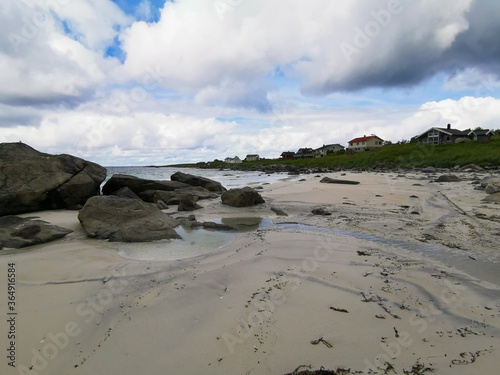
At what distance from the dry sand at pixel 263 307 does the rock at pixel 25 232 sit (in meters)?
0.46

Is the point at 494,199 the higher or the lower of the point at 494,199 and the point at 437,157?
the lower

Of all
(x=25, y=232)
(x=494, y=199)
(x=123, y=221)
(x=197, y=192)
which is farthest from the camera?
(x=197, y=192)

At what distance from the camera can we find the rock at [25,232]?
7824mm

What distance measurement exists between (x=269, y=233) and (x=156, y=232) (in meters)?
3.43

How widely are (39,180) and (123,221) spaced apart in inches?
238

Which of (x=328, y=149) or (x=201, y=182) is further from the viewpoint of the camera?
(x=328, y=149)

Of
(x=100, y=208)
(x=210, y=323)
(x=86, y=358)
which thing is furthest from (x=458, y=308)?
(x=100, y=208)

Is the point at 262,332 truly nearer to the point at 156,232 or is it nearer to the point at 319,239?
the point at 319,239

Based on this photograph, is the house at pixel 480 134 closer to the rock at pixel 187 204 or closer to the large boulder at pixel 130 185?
the large boulder at pixel 130 185

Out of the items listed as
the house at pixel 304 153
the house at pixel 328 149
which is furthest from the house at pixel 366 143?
the house at pixel 304 153

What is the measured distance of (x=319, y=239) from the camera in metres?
8.28

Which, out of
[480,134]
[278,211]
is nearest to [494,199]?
[278,211]

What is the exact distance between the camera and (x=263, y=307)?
443 cm

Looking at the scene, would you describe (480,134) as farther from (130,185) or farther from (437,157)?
(130,185)
